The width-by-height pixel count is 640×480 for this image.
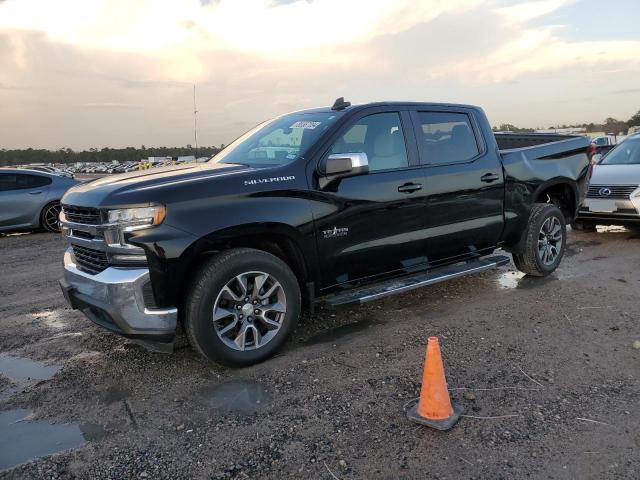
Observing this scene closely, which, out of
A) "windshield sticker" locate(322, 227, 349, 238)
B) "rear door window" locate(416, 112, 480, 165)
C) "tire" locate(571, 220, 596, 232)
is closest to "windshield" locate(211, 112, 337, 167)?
"windshield sticker" locate(322, 227, 349, 238)

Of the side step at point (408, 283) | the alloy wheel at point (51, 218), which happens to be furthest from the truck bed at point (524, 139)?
the alloy wheel at point (51, 218)

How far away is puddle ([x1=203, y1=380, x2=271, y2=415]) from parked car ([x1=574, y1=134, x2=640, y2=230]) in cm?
696

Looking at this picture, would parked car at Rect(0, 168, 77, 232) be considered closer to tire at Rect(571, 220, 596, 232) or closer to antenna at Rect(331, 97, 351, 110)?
antenna at Rect(331, 97, 351, 110)

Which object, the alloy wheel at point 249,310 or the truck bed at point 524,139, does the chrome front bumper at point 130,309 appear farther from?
the truck bed at point 524,139

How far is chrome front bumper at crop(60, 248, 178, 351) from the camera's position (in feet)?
11.6

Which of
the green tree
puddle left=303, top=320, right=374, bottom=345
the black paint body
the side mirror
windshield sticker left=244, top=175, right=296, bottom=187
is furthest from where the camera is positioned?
the green tree

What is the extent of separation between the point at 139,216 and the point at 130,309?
0.62m

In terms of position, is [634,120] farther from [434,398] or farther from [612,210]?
[434,398]

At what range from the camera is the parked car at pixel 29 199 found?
1085cm

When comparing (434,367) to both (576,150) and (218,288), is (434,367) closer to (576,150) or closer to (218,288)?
(218,288)

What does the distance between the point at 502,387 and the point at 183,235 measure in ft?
7.78

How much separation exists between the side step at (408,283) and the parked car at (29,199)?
883cm

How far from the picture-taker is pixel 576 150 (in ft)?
21.1

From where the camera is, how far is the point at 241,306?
3891mm
